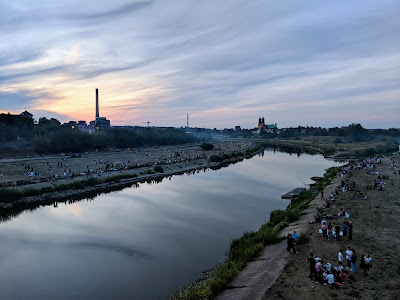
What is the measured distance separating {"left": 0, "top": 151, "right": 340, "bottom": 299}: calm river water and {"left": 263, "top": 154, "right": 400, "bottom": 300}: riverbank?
18.5ft

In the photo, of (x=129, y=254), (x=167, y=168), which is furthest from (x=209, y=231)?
(x=167, y=168)

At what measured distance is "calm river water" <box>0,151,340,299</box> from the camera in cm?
1544

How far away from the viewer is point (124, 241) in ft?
71.3

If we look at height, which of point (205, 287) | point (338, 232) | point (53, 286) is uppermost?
point (338, 232)

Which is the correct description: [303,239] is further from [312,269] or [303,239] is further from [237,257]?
[312,269]

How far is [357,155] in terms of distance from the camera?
8675cm

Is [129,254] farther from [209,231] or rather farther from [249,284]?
[249,284]

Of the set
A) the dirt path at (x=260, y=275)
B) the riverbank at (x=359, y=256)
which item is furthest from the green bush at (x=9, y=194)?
the riverbank at (x=359, y=256)

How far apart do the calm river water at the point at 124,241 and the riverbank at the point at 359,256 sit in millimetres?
5640

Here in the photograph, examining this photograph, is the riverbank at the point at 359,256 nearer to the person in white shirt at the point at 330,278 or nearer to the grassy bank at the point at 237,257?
the person in white shirt at the point at 330,278

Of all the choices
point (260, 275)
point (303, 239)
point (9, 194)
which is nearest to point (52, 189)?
point (9, 194)

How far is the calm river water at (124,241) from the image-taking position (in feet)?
50.6

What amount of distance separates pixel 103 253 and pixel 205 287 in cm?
997

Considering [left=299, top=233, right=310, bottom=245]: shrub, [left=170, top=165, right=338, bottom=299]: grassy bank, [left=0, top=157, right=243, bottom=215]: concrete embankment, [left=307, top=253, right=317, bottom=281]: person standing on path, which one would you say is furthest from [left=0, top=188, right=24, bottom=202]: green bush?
[left=307, top=253, right=317, bottom=281]: person standing on path
